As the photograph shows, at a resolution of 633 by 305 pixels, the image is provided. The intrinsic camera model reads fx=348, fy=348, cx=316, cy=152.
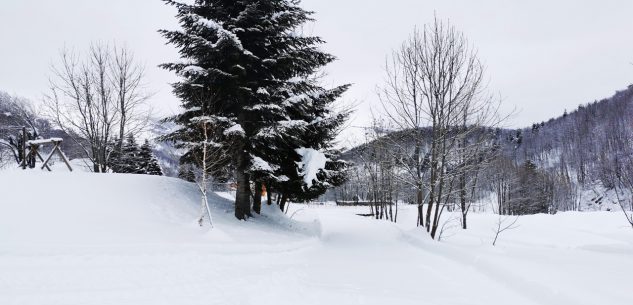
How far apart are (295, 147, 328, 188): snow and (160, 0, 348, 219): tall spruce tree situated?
16cm

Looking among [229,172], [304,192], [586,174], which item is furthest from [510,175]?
[586,174]

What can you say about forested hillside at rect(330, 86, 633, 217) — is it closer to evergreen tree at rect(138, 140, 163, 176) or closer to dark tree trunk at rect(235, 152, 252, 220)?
dark tree trunk at rect(235, 152, 252, 220)

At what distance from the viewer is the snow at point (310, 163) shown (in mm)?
12914

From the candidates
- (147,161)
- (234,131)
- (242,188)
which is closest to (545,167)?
(147,161)

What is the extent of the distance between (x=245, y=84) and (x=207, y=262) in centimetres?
700

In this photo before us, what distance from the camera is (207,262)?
24.2 ft

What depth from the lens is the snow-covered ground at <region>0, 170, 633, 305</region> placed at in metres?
5.38

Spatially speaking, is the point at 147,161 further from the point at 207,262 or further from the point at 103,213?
the point at 207,262

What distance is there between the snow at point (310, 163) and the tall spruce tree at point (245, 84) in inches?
6.2

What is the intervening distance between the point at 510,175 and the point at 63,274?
4651 centimetres

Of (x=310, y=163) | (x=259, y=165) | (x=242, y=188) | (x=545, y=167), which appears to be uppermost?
(x=545, y=167)

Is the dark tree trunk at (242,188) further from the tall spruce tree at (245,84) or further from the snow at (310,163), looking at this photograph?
the snow at (310,163)

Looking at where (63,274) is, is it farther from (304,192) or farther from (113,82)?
(113,82)

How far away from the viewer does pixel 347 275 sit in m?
7.44
